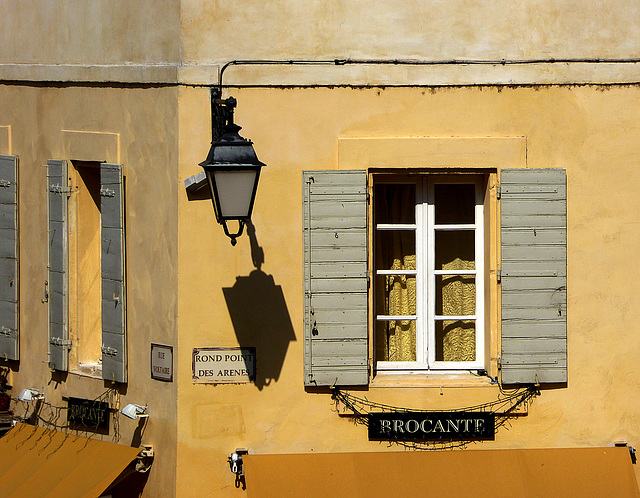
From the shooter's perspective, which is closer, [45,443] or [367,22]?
[367,22]

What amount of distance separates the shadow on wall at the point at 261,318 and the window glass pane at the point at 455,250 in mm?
1222

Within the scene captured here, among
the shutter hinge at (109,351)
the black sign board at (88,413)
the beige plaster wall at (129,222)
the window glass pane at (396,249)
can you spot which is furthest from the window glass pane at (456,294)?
the black sign board at (88,413)

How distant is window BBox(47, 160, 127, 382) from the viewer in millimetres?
7363

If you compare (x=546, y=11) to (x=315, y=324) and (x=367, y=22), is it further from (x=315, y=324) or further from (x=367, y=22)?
(x=315, y=324)

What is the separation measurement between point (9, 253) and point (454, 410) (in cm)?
374

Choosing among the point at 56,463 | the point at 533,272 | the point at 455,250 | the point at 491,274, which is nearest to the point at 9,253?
the point at 56,463

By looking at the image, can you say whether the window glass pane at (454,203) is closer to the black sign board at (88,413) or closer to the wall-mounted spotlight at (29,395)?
the black sign board at (88,413)

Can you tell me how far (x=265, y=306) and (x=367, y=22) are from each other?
6.87ft

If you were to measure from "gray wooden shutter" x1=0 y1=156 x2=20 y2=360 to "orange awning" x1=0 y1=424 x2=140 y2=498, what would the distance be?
720 mm

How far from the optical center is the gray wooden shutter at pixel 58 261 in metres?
7.69

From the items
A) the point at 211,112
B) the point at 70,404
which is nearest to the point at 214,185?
the point at 211,112

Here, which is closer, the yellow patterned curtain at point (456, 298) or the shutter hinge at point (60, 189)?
the yellow patterned curtain at point (456, 298)

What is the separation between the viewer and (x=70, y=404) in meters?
7.80

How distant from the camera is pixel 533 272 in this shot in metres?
7.05
